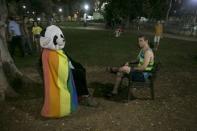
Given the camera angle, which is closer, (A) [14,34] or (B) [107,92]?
(B) [107,92]

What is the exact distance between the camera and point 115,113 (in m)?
7.20

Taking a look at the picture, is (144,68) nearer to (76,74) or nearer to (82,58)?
(76,74)

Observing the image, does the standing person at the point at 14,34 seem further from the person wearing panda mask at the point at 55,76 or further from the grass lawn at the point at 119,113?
the person wearing panda mask at the point at 55,76

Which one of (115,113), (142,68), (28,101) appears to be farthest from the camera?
(28,101)

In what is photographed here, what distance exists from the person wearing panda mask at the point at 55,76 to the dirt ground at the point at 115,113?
8.7 inches

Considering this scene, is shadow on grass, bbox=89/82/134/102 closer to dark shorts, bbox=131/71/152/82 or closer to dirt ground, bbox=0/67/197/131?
dirt ground, bbox=0/67/197/131

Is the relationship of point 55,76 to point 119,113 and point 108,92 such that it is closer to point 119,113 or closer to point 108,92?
point 119,113

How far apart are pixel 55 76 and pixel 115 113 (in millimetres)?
1381

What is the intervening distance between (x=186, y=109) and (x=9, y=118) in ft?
11.6

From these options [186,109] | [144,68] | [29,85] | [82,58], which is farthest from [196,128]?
[82,58]

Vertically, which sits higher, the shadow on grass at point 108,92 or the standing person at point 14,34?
the standing person at point 14,34

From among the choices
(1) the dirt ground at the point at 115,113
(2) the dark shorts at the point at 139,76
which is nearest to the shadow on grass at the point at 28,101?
(1) the dirt ground at the point at 115,113

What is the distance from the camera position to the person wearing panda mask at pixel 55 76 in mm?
6785

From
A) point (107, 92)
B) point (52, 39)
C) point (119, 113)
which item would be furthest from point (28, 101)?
point (119, 113)
